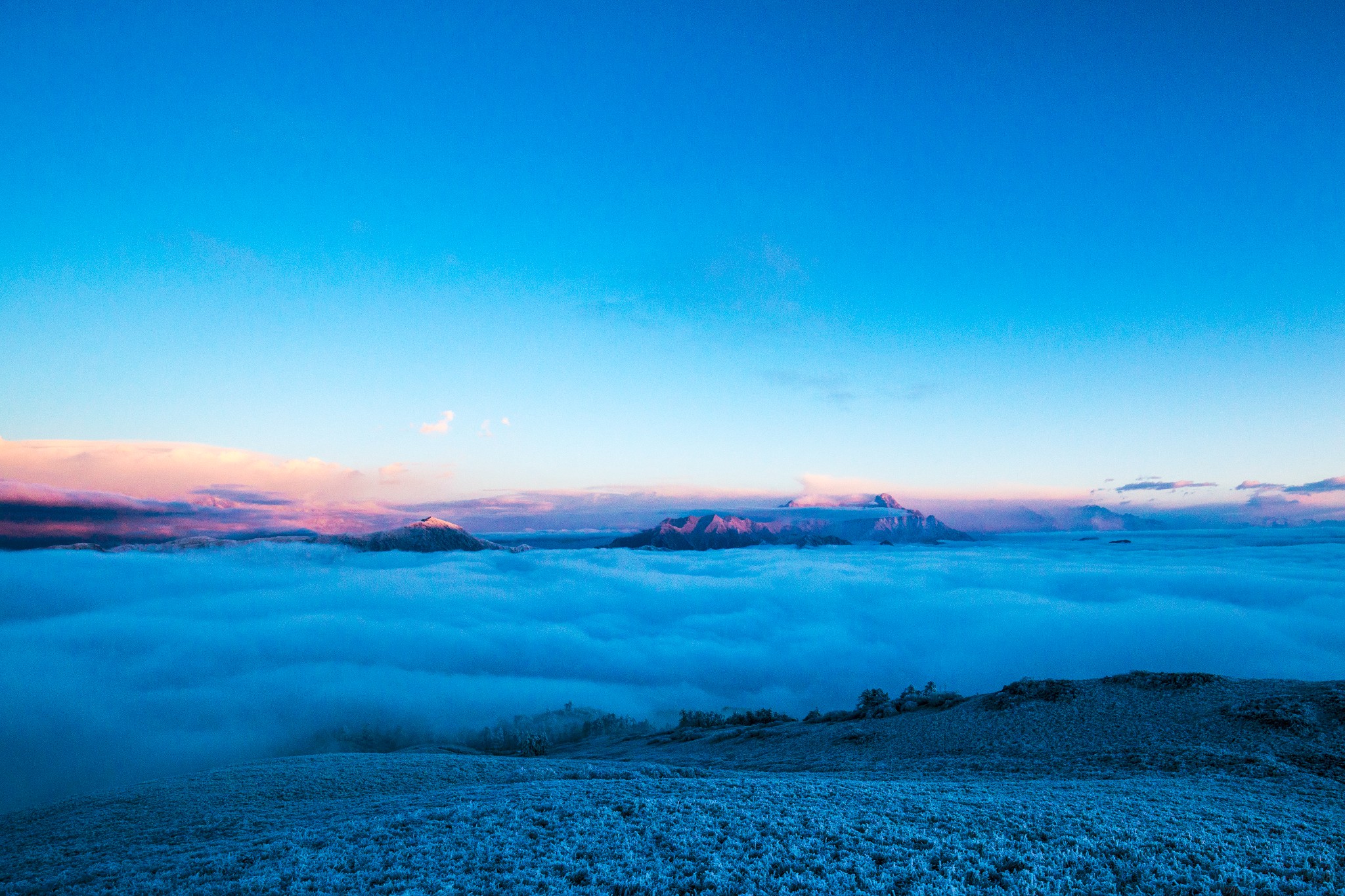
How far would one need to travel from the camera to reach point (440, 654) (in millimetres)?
153875

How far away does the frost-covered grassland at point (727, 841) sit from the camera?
11062 mm

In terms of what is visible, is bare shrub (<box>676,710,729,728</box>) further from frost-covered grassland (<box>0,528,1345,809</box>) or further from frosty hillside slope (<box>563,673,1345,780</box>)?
frost-covered grassland (<box>0,528,1345,809</box>)

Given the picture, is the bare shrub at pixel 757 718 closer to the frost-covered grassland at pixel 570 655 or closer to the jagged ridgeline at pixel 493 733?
the jagged ridgeline at pixel 493 733

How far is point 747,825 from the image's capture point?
1409cm

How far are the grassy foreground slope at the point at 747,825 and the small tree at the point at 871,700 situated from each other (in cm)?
2043

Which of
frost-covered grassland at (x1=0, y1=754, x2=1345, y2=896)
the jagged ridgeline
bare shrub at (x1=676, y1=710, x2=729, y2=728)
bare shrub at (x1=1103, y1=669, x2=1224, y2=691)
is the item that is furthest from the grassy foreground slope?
the jagged ridgeline

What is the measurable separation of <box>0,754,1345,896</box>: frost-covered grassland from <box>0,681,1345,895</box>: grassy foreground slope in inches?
3.2

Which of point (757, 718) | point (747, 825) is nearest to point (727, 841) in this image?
point (747, 825)

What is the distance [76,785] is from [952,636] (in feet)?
552

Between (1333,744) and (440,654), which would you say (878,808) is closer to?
(1333,744)

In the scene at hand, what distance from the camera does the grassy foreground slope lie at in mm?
11266

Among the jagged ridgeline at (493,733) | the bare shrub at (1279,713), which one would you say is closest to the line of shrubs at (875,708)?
the bare shrub at (1279,713)

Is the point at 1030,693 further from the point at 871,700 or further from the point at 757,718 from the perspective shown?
the point at 757,718

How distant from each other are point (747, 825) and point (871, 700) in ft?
166
